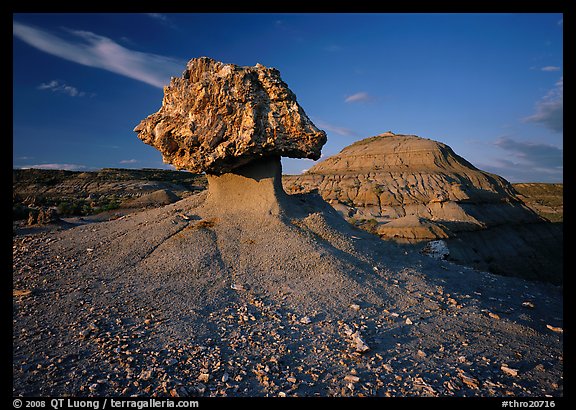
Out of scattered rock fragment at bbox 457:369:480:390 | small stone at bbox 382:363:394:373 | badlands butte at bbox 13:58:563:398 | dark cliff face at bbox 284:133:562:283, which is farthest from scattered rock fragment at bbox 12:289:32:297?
dark cliff face at bbox 284:133:562:283

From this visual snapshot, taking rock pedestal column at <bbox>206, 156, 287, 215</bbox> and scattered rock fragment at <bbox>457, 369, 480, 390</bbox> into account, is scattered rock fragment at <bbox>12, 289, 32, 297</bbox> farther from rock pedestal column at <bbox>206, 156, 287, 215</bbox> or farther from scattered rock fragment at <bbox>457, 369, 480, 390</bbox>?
scattered rock fragment at <bbox>457, 369, 480, 390</bbox>

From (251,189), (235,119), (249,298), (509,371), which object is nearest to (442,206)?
(251,189)

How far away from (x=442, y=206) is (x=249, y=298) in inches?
1239

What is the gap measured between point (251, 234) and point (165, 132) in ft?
12.0

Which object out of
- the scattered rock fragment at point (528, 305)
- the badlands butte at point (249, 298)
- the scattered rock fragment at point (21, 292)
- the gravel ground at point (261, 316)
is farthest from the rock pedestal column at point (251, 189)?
the scattered rock fragment at point (528, 305)

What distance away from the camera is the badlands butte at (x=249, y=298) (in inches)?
153

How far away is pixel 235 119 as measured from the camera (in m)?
8.21

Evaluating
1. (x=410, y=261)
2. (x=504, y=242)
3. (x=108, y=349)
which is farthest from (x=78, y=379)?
(x=504, y=242)

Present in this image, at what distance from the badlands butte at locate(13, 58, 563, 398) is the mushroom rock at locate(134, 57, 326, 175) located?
4 centimetres

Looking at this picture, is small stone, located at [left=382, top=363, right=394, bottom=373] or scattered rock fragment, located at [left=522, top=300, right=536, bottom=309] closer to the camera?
small stone, located at [left=382, top=363, right=394, bottom=373]

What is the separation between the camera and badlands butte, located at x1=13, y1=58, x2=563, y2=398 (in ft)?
12.7

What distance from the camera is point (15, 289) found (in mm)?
5941

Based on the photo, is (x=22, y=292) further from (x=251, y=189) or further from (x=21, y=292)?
(x=251, y=189)
